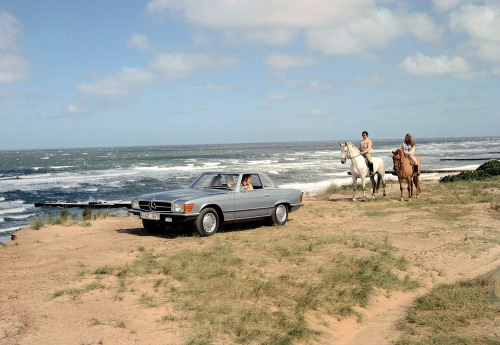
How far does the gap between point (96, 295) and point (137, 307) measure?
85 centimetres

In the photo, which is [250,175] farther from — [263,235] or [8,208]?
[8,208]

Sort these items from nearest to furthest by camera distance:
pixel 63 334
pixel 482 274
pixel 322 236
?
pixel 63 334 → pixel 482 274 → pixel 322 236

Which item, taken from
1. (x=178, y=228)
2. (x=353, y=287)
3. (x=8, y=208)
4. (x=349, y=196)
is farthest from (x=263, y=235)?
(x=8, y=208)

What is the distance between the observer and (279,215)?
13.1 metres

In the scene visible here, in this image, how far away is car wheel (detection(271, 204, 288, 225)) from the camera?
12953 mm

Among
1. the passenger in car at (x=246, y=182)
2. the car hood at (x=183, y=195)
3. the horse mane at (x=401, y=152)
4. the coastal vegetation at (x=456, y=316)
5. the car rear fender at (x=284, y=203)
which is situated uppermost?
the horse mane at (x=401, y=152)

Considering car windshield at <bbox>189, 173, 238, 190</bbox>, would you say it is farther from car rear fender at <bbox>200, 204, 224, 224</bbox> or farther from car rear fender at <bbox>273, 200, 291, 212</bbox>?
car rear fender at <bbox>273, 200, 291, 212</bbox>

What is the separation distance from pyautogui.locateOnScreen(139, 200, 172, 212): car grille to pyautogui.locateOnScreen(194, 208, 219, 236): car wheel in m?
0.75

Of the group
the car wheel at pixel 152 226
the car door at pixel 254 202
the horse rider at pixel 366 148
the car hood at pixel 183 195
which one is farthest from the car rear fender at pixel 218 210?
the horse rider at pixel 366 148

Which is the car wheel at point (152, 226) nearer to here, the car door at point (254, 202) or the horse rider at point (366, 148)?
the car door at point (254, 202)

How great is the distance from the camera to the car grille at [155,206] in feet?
35.8

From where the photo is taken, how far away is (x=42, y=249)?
10289 millimetres

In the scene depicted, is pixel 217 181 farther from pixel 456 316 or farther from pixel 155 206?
pixel 456 316

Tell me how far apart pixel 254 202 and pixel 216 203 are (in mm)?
1301
